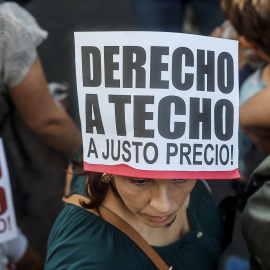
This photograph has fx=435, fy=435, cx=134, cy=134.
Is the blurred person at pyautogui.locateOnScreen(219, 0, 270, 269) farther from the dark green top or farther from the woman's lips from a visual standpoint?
the woman's lips

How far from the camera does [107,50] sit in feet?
4.08

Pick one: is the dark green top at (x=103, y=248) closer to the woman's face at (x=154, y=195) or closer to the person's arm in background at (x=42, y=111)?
the woman's face at (x=154, y=195)

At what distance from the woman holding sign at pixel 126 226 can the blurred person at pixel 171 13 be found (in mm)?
1899

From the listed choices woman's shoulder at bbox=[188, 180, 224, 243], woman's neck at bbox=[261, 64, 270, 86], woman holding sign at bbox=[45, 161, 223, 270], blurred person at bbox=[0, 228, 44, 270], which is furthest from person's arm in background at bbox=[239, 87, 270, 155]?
blurred person at bbox=[0, 228, 44, 270]

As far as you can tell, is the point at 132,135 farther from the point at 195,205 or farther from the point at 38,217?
the point at 38,217

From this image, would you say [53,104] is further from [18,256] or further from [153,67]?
[153,67]

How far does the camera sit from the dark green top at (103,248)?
1.46m

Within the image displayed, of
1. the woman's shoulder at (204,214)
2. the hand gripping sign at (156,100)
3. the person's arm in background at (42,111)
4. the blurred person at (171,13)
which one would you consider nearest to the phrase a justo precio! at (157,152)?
the hand gripping sign at (156,100)

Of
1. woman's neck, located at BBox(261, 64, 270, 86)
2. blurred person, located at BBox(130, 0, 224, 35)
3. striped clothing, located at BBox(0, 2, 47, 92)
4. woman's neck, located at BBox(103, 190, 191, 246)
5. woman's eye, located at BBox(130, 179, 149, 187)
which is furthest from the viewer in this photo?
blurred person, located at BBox(130, 0, 224, 35)

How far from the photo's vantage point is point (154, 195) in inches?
54.4

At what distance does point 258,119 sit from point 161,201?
2.31 ft

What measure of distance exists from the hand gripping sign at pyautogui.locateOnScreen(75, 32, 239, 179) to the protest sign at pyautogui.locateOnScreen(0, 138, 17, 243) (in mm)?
646

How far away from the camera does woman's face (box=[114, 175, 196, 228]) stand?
4.49ft

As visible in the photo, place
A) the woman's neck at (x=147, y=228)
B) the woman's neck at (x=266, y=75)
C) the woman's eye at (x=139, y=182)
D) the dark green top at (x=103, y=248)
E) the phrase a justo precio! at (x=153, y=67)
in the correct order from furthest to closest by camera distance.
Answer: the woman's neck at (x=266, y=75), the woman's neck at (x=147, y=228), the dark green top at (x=103, y=248), the woman's eye at (x=139, y=182), the phrase a justo precio! at (x=153, y=67)
